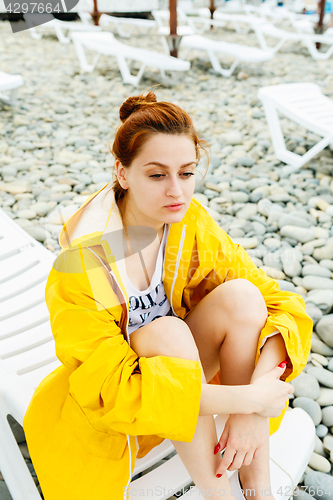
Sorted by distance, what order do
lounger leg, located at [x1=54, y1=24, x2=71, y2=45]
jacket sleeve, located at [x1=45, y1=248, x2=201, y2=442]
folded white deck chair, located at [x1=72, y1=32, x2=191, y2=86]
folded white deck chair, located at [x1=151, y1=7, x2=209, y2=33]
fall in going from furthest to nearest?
folded white deck chair, located at [x1=151, y1=7, x2=209, y2=33] < lounger leg, located at [x1=54, y1=24, x2=71, y2=45] < folded white deck chair, located at [x1=72, y1=32, x2=191, y2=86] < jacket sleeve, located at [x1=45, y1=248, x2=201, y2=442]

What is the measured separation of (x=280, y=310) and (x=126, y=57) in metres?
5.44

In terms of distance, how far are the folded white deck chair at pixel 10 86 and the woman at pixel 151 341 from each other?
373cm

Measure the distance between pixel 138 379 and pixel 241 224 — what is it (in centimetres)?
200

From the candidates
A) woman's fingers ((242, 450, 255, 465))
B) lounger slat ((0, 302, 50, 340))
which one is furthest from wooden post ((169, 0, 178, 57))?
woman's fingers ((242, 450, 255, 465))

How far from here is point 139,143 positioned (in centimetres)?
112

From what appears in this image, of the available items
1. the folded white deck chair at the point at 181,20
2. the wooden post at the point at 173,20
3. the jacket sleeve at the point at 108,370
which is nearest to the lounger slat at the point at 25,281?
the jacket sleeve at the point at 108,370

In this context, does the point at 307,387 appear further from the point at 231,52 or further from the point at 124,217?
the point at 231,52

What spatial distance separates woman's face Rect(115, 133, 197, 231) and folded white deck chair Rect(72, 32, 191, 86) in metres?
4.60

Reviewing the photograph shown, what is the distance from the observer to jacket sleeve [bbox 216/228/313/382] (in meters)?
1.17

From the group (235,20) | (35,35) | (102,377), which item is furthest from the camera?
(235,20)

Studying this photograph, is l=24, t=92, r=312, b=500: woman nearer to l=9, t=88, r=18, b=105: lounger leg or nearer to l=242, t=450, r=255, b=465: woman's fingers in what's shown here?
l=242, t=450, r=255, b=465: woman's fingers

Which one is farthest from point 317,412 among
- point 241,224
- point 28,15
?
point 28,15

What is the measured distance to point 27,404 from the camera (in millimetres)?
1255

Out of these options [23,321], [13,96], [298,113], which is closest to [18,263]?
[23,321]
